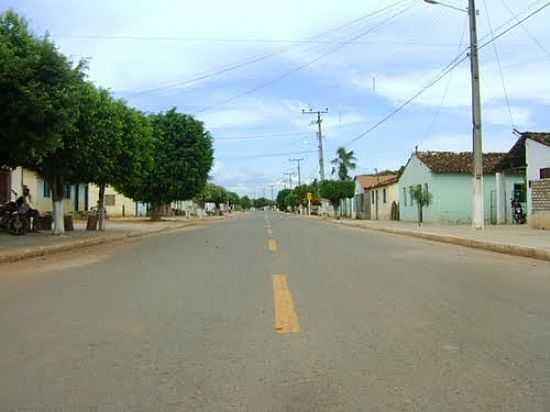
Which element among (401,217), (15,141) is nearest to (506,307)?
(15,141)

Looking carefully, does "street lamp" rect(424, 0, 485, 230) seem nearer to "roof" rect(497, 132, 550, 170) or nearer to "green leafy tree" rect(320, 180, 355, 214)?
"roof" rect(497, 132, 550, 170)

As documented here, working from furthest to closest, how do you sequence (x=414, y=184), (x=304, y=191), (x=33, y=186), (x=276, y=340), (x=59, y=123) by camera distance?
(x=304, y=191), (x=414, y=184), (x=33, y=186), (x=59, y=123), (x=276, y=340)

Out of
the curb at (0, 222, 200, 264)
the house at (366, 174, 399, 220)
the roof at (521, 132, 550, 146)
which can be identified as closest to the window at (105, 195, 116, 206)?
the house at (366, 174, 399, 220)

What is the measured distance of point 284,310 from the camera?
877cm

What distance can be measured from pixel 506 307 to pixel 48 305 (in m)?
6.07

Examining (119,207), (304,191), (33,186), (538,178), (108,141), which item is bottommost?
(119,207)

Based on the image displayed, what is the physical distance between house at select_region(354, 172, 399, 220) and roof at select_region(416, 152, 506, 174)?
7815mm

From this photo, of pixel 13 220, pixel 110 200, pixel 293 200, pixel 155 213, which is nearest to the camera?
pixel 13 220

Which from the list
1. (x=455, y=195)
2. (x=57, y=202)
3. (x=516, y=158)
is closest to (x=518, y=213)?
(x=516, y=158)

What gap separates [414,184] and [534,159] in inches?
666

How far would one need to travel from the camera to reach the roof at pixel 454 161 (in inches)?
1662

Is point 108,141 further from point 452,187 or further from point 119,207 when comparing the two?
point 119,207

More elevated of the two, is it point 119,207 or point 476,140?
point 476,140

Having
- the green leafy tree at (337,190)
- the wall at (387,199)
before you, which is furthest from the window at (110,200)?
the wall at (387,199)
